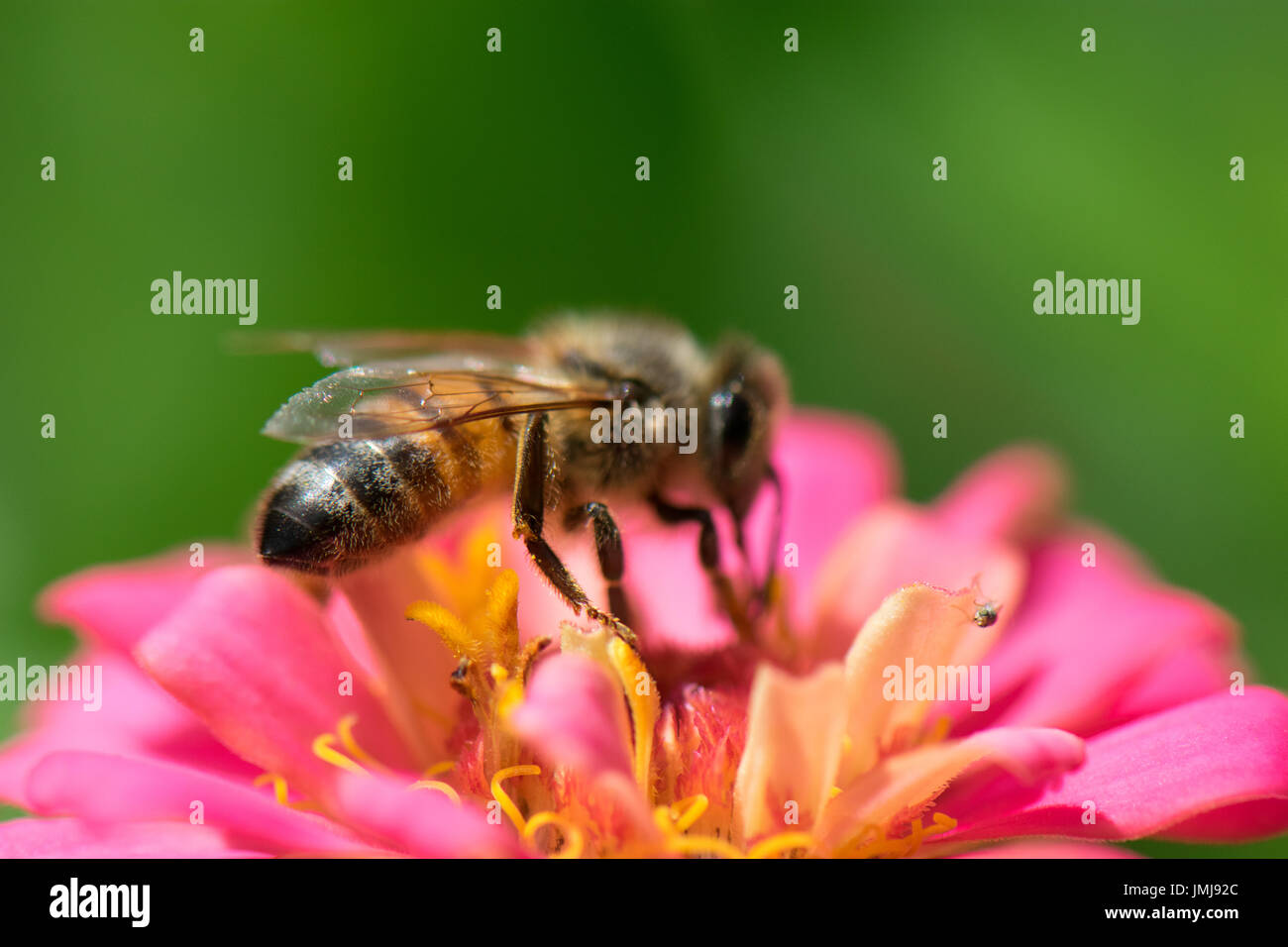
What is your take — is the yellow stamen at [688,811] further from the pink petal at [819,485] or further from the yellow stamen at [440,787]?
the pink petal at [819,485]

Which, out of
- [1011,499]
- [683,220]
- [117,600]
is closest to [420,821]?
[117,600]

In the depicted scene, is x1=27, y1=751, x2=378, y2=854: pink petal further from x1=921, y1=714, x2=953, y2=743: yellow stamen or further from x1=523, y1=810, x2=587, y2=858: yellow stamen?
x1=921, y1=714, x2=953, y2=743: yellow stamen

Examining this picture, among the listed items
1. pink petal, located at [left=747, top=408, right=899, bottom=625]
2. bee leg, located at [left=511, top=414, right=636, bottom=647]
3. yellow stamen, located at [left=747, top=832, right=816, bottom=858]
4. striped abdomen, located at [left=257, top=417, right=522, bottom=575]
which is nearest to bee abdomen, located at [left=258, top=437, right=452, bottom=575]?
striped abdomen, located at [left=257, top=417, right=522, bottom=575]

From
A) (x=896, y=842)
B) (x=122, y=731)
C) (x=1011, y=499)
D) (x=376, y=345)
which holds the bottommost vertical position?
(x=896, y=842)

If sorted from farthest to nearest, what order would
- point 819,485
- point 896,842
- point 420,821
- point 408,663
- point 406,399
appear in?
1. point 819,485
2. point 408,663
3. point 406,399
4. point 896,842
5. point 420,821

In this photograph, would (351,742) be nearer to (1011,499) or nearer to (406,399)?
(406,399)

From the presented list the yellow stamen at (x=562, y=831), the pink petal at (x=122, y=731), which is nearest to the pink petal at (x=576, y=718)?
the yellow stamen at (x=562, y=831)

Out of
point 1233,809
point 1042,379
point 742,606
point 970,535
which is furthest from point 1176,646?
point 1042,379
